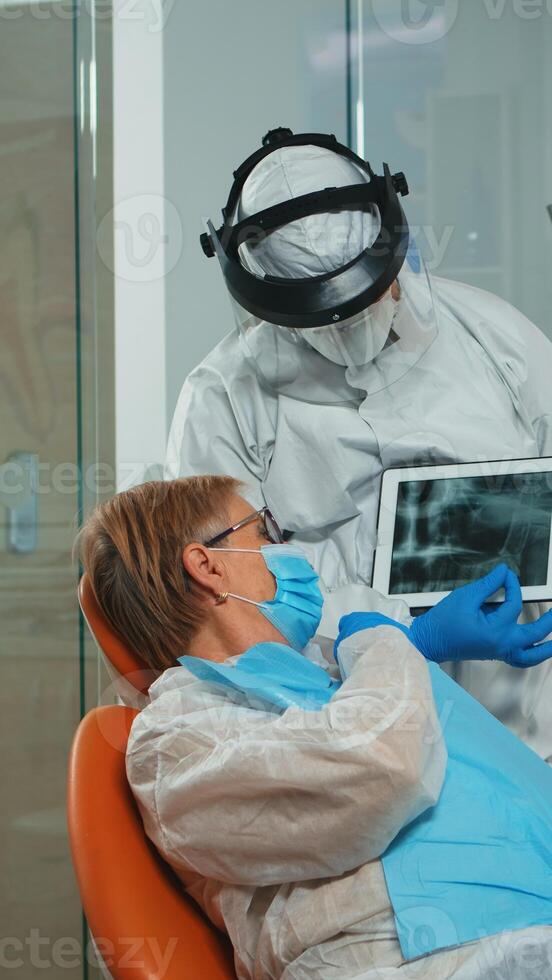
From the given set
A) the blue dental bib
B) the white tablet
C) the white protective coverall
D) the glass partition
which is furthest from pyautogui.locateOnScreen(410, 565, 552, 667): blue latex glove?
the glass partition

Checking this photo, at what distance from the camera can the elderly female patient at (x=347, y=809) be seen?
0.87 metres

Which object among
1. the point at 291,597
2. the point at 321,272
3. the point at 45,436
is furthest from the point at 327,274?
the point at 45,436

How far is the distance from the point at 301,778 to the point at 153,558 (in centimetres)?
37

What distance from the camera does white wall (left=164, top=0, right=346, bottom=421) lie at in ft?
7.08

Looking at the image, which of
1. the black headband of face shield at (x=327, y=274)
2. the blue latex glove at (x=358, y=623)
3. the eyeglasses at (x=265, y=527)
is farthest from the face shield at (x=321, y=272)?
the blue latex glove at (x=358, y=623)

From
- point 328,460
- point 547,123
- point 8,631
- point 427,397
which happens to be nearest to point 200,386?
point 328,460

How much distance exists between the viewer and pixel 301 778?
0.87 m

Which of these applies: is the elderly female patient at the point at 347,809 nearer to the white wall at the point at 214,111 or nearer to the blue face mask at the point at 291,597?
the blue face mask at the point at 291,597

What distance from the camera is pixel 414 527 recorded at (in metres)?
1.43

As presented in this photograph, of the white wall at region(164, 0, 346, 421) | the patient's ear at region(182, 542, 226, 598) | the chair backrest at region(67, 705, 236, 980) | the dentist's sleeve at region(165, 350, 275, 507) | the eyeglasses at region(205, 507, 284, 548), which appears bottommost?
the chair backrest at region(67, 705, 236, 980)

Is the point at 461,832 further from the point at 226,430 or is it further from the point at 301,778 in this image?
the point at 226,430

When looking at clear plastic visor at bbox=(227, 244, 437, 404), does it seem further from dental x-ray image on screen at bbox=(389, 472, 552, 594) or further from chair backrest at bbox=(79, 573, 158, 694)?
chair backrest at bbox=(79, 573, 158, 694)

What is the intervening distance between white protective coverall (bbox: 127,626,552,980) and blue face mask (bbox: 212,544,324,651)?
0.67 ft

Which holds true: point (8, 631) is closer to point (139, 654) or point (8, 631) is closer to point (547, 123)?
point (139, 654)
